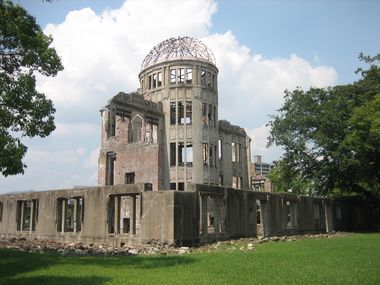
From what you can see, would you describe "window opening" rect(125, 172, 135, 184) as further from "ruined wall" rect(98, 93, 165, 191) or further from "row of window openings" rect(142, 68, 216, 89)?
"row of window openings" rect(142, 68, 216, 89)

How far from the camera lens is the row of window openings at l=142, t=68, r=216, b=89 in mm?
32875

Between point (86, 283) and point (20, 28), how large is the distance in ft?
24.4

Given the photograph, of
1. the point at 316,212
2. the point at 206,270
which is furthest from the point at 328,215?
the point at 206,270

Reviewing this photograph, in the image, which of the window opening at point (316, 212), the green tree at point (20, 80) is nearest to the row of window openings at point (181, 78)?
the window opening at point (316, 212)

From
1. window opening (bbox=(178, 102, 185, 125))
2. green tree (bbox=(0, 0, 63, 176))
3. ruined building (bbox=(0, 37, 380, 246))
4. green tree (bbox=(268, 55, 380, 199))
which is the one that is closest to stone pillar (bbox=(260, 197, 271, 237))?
ruined building (bbox=(0, 37, 380, 246))

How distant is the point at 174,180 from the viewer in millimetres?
31453

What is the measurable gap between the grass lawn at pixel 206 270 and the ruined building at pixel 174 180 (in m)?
6.75

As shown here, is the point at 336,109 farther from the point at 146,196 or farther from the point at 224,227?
the point at 146,196

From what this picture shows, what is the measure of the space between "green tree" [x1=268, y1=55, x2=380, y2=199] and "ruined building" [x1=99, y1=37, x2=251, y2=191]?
5.47 meters

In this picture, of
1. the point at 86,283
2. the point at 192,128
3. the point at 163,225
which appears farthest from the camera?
the point at 192,128

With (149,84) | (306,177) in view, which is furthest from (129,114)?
(306,177)

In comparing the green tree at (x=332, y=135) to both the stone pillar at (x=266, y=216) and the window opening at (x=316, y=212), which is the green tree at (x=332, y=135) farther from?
the stone pillar at (x=266, y=216)

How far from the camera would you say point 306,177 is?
32500mm

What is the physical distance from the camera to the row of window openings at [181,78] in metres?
32.9
